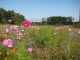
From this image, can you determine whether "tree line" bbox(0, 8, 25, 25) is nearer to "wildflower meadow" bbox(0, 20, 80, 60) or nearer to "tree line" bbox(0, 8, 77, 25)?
"tree line" bbox(0, 8, 77, 25)

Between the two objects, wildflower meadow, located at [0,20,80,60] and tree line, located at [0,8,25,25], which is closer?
wildflower meadow, located at [0,20,80,60]

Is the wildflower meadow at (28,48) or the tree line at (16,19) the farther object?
the tree line at (16,19)

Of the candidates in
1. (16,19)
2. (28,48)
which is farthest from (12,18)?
(28,48)

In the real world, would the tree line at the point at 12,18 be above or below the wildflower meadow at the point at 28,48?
above

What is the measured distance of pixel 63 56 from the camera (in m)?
3.99

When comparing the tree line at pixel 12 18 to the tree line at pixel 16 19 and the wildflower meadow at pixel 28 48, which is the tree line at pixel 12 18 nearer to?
the tree line at pixel 16 19

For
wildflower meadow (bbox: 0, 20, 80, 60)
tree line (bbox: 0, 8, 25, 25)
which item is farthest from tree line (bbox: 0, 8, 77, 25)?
wildflower meadow (bbox: 0, 20, 80, 60)

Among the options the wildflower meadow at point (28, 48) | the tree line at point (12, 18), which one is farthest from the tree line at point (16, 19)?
the wildflower meadow at point (28, 48)

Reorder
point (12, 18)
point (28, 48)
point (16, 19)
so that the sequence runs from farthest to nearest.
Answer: point (12, 18), point (16, 19), point (28, 48)

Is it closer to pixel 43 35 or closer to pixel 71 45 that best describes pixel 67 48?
pixel 71 45

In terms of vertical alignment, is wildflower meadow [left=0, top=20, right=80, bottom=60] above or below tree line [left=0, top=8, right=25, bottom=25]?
below

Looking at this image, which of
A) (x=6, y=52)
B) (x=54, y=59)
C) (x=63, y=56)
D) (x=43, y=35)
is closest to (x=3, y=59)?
(x=6, y=52)

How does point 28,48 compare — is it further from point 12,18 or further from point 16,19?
point 12,18

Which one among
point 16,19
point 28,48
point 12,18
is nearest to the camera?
point 28,48
